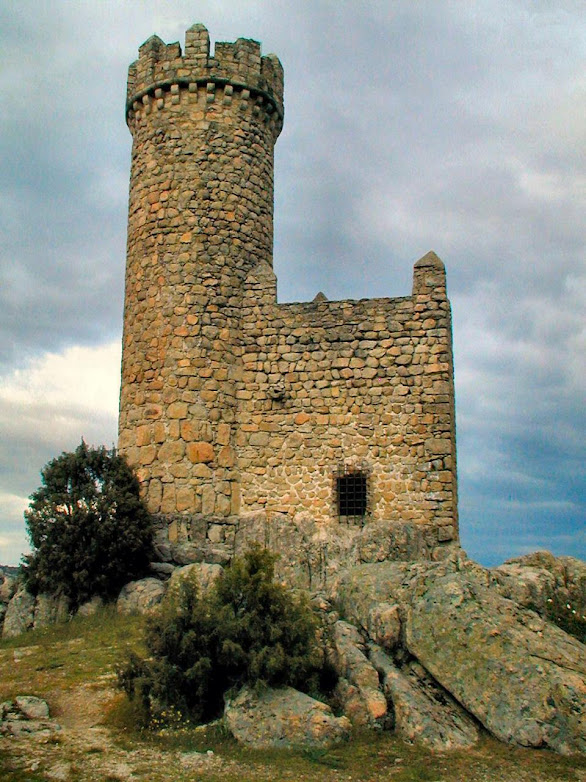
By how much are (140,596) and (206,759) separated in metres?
6.47

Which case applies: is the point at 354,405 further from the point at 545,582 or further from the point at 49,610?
the point at 49,610

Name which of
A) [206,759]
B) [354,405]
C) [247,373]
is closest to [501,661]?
[206,759]

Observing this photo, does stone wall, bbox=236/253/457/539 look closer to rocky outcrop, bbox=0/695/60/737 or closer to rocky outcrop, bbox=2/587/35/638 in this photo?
rocky outcrop, bbox=2/587/35/638

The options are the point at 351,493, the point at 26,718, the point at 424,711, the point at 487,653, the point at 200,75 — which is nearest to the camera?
the point at 424,711

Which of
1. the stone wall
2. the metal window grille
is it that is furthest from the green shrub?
the stone wall

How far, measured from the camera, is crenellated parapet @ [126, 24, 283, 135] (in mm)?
18000

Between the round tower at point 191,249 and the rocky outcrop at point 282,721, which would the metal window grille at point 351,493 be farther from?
the rocky outcrop at point 282,721

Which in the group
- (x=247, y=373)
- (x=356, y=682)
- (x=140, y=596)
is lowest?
(x=356, y=682)

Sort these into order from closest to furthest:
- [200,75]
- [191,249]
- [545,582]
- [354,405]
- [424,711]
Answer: [424,711]
[545,582]
[354,405]
[191,249]
[200,75]

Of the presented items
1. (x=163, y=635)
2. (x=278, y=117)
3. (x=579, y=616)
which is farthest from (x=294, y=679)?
(x=278, y=117)

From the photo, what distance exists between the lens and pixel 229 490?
16.5 metres

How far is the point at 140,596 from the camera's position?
14500 mm

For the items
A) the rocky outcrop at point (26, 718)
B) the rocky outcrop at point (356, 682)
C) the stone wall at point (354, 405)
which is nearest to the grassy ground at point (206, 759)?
the rocky outcrop at point (26, 718)

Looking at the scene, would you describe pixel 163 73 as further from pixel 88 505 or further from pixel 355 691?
pixel 355 691
